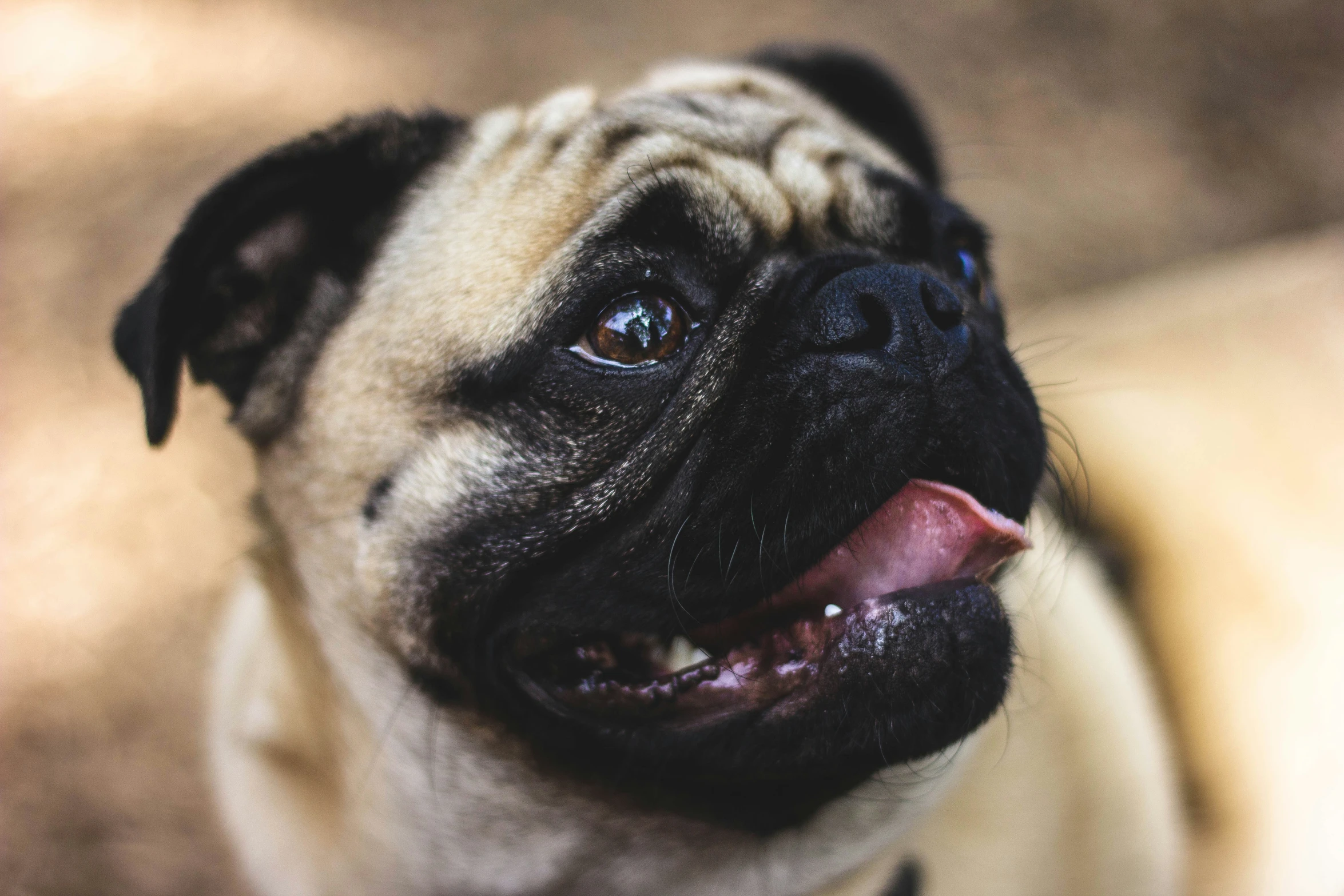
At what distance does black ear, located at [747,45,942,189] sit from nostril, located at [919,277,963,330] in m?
1.14

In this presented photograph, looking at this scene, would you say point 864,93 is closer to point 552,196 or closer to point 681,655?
point 552,196

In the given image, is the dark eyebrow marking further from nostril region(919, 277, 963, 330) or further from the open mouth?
the open mouth

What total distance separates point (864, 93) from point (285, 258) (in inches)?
59.5

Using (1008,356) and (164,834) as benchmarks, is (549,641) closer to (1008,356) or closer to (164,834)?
(1008,356)

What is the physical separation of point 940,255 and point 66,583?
3.04 meters

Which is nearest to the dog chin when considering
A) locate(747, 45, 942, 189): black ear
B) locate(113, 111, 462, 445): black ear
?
locate(113, 111, 462, 445): black ear

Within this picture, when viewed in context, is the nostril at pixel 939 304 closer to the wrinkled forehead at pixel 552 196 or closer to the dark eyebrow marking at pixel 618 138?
the wrinkled forehead at pixel 552 196

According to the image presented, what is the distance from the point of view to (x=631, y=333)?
4.64 ft

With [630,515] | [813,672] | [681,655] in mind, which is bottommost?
[681,655]

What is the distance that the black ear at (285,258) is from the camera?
5.24 feet

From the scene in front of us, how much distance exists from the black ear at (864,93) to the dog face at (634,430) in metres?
0.71

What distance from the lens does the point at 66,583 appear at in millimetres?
3115

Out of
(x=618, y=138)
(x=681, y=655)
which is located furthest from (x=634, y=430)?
(x=618, y=138)

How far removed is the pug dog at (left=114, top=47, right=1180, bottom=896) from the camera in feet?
4.26
